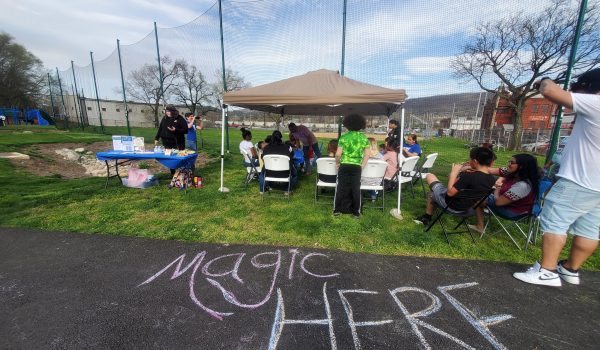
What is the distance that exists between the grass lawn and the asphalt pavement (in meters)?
0.28

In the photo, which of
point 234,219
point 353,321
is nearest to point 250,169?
point 234,219

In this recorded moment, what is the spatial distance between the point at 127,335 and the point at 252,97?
12.4 ft

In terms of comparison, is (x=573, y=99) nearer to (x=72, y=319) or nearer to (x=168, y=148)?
(x=72, y=319)

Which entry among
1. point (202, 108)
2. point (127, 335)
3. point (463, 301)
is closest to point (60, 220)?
point (127, 335)

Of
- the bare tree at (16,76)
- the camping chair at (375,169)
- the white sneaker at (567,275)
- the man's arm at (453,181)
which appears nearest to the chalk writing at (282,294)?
the white sneaker at (567,275)

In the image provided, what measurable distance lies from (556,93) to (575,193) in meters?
0.92

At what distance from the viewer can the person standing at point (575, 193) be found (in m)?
2.16

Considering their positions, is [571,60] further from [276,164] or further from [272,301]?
[272,301]

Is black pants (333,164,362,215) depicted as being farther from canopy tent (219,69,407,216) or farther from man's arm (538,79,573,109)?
man's arm (538,79,573,109)

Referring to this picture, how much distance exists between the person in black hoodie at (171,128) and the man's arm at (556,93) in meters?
5.87

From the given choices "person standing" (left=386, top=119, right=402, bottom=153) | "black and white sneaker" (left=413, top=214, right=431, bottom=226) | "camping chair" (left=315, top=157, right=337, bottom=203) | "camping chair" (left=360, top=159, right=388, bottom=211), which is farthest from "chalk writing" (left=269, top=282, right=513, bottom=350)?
"person standing" (left=386, top=119, right=402, bottom=153)

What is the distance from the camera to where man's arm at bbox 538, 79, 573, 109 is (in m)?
2.15

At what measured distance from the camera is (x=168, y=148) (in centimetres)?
579

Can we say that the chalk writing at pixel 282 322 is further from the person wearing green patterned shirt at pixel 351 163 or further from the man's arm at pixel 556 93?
the man's arm at pixel 556 93
